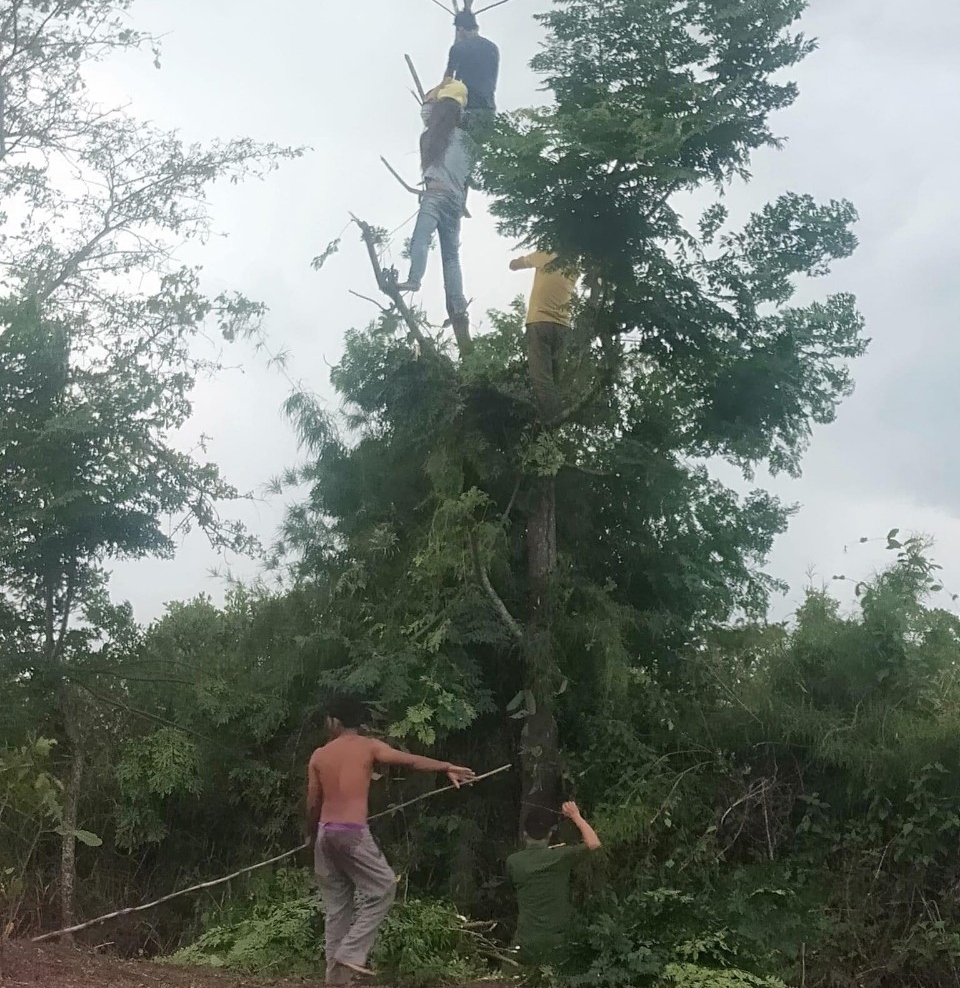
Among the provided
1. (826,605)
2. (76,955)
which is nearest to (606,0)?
(826,605)

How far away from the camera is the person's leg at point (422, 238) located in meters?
11.8

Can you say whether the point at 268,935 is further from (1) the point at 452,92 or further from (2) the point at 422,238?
(1) the point at 452,92

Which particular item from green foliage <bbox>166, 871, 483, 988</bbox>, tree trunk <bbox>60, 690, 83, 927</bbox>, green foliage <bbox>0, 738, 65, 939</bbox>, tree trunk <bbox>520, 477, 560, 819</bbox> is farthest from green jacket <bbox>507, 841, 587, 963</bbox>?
tree trunk <bbox>60, 690, 83, 927</bbox>

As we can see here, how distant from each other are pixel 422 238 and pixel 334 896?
7.29 meters

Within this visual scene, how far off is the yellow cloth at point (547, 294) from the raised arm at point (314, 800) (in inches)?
220

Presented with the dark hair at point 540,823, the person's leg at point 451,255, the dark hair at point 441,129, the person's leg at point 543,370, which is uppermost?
the dark hair at point 441,129

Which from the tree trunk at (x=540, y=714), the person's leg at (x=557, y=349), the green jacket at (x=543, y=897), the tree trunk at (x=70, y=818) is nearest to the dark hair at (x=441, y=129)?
the person's leg at (x=557, y=349)

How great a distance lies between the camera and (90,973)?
23.5 feet

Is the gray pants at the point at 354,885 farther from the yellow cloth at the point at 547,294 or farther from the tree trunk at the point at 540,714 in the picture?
the yellow cloth at the point at 547,294

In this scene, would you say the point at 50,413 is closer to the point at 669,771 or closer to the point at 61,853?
the point at 61,853

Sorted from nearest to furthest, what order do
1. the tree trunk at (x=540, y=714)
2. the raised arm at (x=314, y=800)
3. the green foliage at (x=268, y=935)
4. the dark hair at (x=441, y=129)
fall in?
the raised arm at (x=314, y=800)
the green foliage at (x=268, y=935)
the tree trunk at (x=540, y=714)
the dark hair at (x=441, y=129)

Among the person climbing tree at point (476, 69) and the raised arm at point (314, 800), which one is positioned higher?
the person climbing tree at point (476, 69)

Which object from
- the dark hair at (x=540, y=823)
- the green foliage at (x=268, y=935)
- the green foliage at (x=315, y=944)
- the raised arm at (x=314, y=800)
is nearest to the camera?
the raised arm at (x=314, y=800)

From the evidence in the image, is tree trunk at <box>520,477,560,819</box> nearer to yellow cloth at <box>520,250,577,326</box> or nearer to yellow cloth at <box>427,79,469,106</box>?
yellow cloth at <box>520,250,577,326</box>
